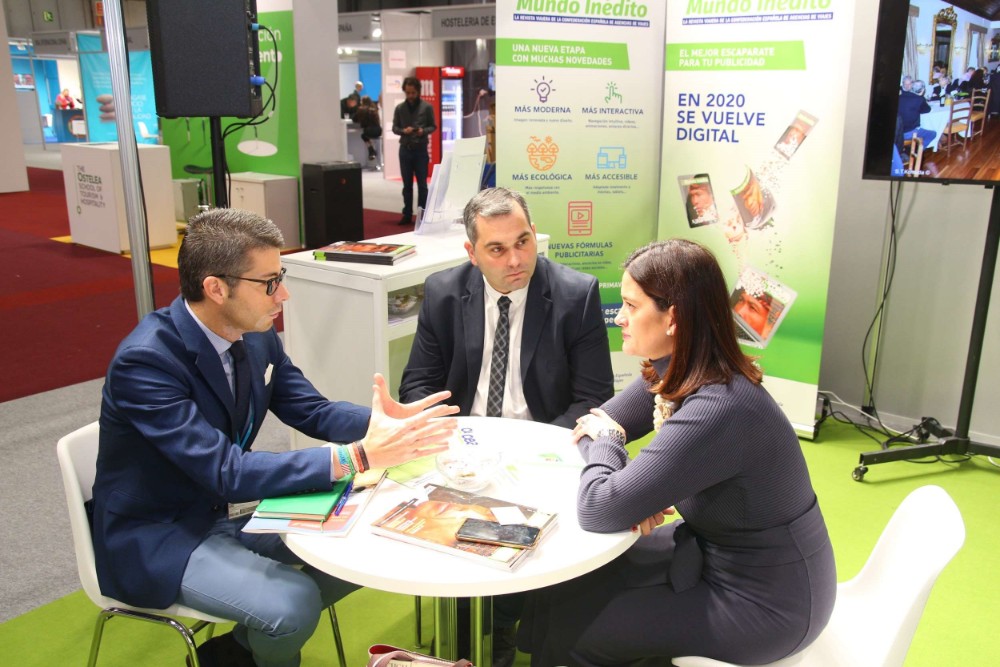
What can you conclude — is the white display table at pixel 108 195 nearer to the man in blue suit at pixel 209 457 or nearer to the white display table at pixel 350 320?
the white display table at pixel 350 320

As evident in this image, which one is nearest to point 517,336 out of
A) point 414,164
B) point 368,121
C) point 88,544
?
point 88,544

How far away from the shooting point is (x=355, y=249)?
3445 millimetres

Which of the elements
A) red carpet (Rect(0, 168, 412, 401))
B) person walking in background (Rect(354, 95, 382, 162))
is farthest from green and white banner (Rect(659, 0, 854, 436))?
person walking in background (Rect(354, 95, 382, 162))

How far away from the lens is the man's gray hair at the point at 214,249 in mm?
1929

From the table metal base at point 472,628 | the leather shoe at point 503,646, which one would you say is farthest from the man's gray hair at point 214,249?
the leather shoe at point 503,646

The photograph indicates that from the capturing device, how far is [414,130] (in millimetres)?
9477

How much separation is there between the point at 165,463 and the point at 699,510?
1234 mm

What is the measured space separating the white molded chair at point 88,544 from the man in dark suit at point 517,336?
1.02 metres

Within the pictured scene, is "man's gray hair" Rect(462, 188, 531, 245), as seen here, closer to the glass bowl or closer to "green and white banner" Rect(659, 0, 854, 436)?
the glass bowl

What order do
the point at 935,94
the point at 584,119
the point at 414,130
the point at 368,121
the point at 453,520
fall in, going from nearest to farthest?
1. the point at 453,520
2. the point at 935,94
3. the point at 584,119
4. the point at 414,130
5. the point at 368,121

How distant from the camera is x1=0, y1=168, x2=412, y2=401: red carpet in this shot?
507 cm

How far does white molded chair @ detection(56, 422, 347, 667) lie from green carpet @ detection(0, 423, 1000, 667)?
60 centimetres

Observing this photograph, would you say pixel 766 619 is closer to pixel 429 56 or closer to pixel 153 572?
pixel 153 572

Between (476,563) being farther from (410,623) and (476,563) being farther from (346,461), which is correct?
(410,623)
